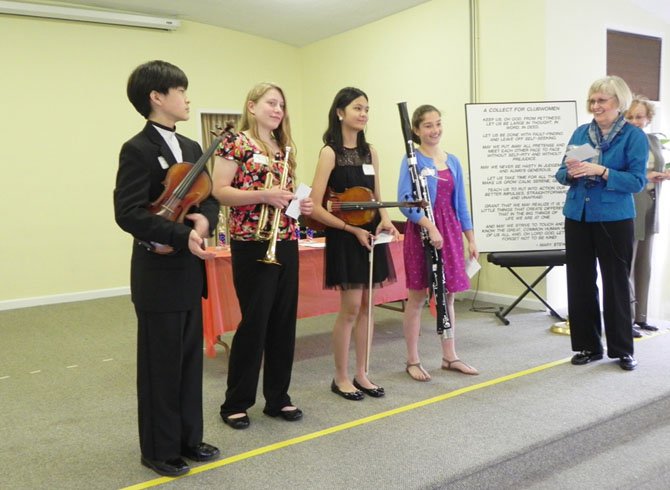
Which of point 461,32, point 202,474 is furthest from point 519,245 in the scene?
point 202,474

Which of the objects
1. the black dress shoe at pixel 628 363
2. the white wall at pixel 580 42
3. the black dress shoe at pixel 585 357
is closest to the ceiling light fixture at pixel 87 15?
the white wall at pixel 580 42

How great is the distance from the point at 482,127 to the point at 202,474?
3.40 meters

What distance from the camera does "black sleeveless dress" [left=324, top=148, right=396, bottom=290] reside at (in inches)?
105

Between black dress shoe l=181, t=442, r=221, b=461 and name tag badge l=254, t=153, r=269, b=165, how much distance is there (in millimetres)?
1120

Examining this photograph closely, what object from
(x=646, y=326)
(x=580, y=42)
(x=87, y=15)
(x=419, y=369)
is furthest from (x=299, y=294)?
(x=87, y=15)

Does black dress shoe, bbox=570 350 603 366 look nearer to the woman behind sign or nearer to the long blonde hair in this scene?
the woman behind sign

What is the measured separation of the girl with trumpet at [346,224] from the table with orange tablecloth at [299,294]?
63cm

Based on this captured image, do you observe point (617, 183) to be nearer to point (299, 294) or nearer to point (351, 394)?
point (351, 394)

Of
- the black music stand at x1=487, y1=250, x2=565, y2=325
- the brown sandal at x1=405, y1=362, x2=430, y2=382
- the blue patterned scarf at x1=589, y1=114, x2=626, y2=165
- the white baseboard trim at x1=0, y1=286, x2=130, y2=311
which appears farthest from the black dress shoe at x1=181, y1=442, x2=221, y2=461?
the white baseboard trim at x1=0, y1=286, x2=130, y2=311

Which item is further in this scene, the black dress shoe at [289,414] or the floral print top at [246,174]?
the black dress shoe at [289,414]

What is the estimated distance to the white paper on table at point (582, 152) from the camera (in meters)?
2.93

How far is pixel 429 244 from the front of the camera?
2934 mm

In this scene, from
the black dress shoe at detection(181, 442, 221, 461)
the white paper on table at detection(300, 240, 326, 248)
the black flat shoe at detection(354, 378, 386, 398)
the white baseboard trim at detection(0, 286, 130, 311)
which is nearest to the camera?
the black dress shoe at detection(181, 442, 221, 461)

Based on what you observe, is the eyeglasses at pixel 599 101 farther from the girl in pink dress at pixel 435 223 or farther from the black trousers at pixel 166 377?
the black trousers at pixel 166 377
